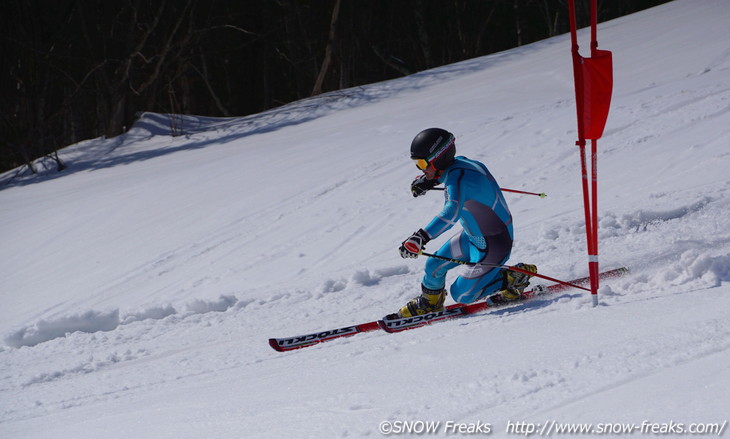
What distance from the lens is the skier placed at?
189 inches

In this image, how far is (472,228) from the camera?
16.3 ft

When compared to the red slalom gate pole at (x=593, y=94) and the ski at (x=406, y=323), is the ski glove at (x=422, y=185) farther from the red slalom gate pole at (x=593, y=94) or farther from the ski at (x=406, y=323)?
the red slalom gate pole at (x=593, y=94)

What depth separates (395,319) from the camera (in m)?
5.02

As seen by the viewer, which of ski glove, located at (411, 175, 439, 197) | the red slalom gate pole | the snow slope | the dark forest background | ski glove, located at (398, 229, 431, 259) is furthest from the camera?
the dark forest background

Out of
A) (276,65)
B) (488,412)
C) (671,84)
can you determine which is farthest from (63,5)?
(488,412)

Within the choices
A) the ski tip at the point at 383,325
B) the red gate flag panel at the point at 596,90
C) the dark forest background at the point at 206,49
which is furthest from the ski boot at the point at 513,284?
the dark forest background at the point at 206,49

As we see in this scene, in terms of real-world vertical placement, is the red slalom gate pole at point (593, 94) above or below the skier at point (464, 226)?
above

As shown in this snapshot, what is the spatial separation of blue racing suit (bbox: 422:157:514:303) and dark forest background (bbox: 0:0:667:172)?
1392cm

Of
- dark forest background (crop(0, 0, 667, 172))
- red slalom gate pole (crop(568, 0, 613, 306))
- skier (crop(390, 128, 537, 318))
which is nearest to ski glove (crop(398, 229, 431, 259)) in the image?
skier (crop(390, 128, 537, 318))

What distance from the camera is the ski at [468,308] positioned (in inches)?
195

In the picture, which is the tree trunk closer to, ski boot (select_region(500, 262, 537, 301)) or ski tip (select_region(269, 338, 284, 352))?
ski boot (select_region(500, 262, 537, 301))

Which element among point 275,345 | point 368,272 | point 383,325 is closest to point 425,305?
point 383,325

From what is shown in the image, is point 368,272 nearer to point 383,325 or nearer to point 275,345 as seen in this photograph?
point 383,325

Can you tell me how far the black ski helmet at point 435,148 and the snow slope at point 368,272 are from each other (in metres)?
1.14
